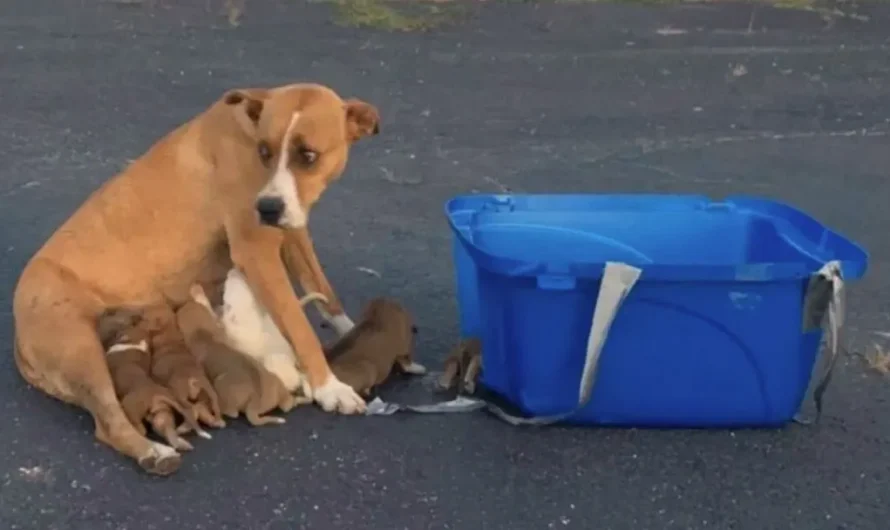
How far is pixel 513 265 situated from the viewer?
3215mm

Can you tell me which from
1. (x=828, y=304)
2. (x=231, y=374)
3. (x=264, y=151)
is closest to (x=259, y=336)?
(x=231, y=374)

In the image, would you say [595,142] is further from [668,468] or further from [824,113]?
[668,468]

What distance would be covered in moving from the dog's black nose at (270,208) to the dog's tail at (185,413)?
537mm

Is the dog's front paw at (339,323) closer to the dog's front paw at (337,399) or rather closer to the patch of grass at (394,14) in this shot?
the dog's front paw at (337,399)

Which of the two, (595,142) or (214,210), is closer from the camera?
(214,210)

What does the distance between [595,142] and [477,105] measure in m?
0.97

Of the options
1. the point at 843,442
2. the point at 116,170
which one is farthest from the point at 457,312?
the point at 116,170

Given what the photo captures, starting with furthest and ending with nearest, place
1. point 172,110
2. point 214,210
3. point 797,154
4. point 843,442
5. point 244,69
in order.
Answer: point 244,69, point 172,110, point 797,154, point 214,210, point 843,442

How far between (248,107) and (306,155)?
24 centimetres

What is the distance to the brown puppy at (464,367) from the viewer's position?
11.8 ft

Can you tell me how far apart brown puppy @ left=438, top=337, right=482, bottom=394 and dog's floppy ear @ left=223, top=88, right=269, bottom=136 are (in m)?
0.86

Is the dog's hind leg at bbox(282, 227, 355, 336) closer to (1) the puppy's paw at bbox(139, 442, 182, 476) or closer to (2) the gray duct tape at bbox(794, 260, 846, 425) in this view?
(1) the puppy's paw at bbox(139, 442, 182, 476)

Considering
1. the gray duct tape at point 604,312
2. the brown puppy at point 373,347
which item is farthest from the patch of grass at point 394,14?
the gray duct tape at point 604,312

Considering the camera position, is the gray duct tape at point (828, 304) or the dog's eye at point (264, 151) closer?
the gray duct tape at point (828, 304)
